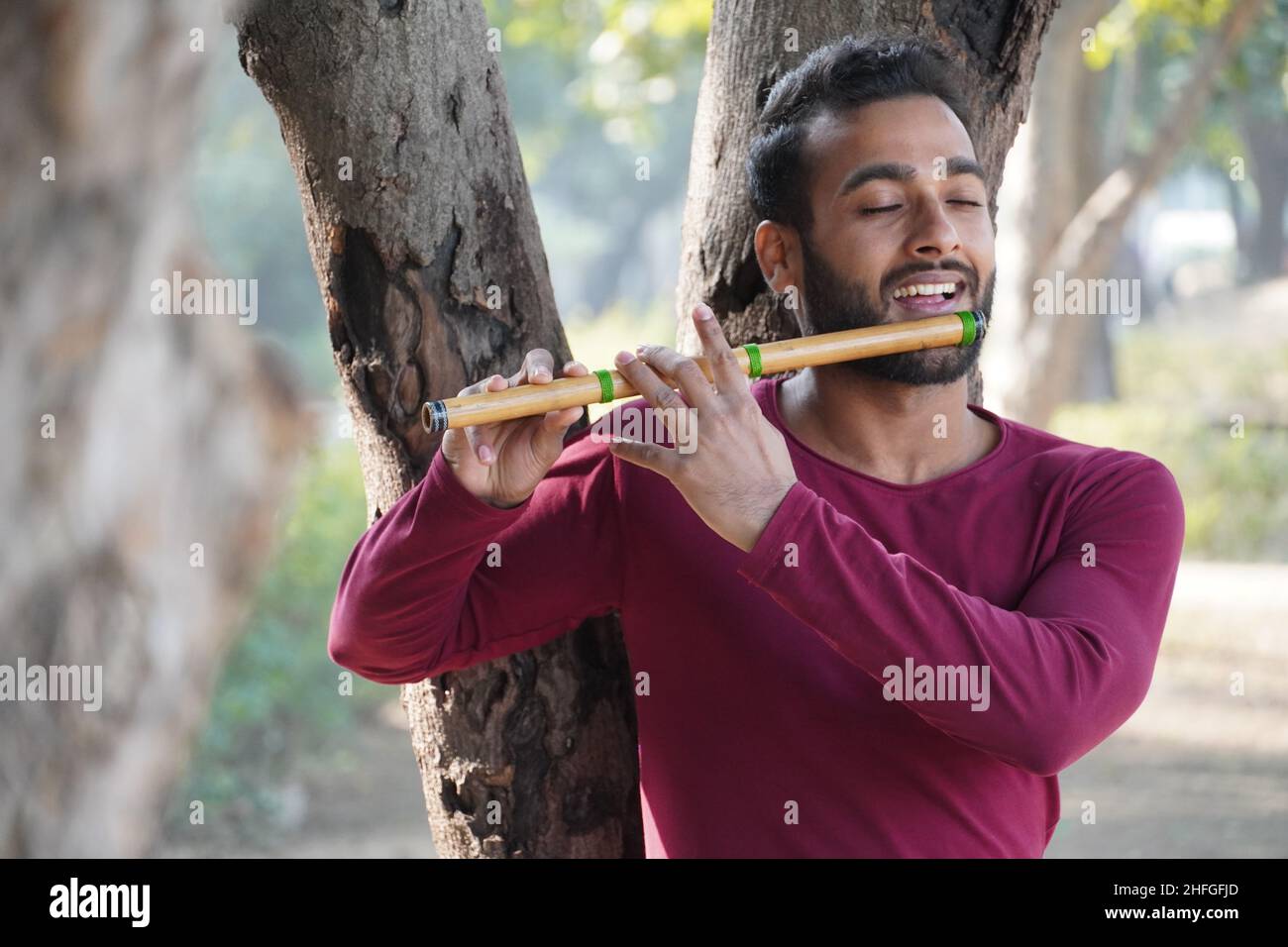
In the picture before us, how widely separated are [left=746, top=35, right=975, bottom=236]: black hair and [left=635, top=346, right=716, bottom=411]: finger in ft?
2.00

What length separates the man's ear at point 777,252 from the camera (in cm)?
263

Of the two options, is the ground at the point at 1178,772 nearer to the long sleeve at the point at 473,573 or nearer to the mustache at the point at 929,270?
the long sleeve at the point at 473,573

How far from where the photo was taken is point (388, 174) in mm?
2539

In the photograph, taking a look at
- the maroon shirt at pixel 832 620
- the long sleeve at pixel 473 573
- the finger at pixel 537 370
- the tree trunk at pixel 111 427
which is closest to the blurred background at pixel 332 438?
the tree trunk at pixel 111 427

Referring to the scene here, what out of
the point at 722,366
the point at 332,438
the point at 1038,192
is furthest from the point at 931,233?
the point at 332,438

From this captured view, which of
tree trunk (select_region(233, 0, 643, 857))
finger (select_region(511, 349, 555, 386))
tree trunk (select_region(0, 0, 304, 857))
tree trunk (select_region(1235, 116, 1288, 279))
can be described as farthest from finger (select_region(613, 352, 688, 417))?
tree trunk (select_region(1235, 116, 1288, 279))

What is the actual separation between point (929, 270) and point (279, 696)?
20.8 ft

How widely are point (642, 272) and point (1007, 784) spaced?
1580 inches

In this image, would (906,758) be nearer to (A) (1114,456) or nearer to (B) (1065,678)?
(B) (1065,678)

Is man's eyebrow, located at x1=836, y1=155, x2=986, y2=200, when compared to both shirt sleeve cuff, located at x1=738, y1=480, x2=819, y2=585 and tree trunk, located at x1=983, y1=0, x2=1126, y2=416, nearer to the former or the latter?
shirt sleeve cuff, located at x1=738, y1=480, x2=819, y2=585

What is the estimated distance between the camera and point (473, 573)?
243 centimetres

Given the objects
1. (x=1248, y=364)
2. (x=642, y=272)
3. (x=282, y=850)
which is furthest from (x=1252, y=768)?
(x=642, y=272)

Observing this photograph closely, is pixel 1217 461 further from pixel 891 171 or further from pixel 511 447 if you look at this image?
pixel 511 447

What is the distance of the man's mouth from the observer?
2.44 meters
